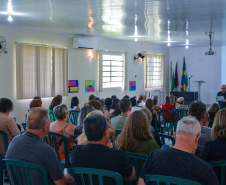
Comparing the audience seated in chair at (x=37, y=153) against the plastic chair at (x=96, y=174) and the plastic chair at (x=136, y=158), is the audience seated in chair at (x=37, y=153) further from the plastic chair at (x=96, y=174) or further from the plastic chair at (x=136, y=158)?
the plastic chair at (x=136, y=158)

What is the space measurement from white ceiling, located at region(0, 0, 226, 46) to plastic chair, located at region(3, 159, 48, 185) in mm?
3467

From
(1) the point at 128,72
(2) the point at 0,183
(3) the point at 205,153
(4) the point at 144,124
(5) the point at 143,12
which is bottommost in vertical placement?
(2) the point at 0,183

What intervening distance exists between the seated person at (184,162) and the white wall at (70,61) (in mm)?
6655

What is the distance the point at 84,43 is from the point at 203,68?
7.02 m

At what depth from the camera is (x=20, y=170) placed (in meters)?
2.29

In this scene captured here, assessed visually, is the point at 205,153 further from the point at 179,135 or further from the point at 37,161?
the point at 37,161

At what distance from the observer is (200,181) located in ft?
6.13

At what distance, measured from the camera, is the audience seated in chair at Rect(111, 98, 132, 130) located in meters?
4.33

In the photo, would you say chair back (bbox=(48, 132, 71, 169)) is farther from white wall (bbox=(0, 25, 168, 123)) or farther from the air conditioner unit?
the air conditioner unit

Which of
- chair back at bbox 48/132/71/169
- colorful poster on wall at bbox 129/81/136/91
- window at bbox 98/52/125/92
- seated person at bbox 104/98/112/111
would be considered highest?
window at bbox 98/52/125/92

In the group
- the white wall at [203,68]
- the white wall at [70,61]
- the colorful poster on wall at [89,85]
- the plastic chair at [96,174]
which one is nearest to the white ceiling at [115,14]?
the white wall at [70,61]

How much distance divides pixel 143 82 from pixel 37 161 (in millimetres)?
11282

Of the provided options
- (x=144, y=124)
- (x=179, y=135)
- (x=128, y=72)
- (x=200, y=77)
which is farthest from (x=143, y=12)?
(x=200, y=77)

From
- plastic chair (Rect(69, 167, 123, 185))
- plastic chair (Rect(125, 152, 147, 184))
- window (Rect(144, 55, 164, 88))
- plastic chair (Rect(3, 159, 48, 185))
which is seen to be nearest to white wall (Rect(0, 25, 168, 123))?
window (Rect(144, 55, 164, 88))
